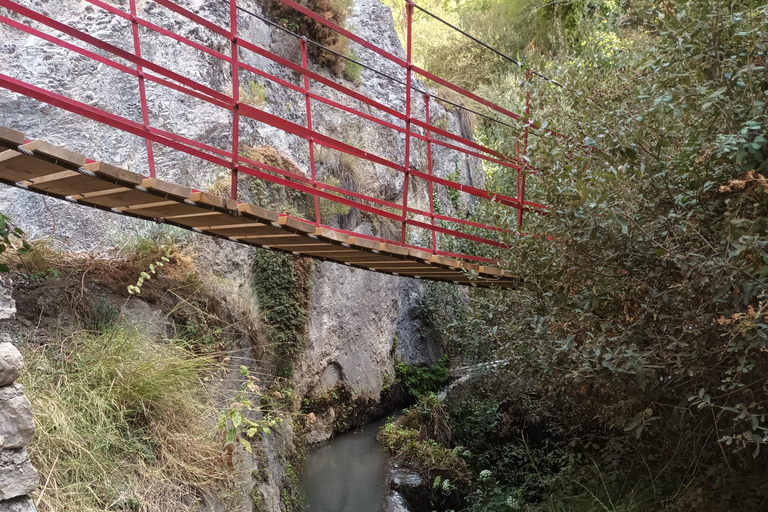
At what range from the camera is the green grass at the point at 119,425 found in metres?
2.78

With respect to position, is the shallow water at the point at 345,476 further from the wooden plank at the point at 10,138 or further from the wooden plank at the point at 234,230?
the wooden plank at the point at 10,138

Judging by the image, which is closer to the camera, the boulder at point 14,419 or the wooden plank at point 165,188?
the boulder at point 14,419

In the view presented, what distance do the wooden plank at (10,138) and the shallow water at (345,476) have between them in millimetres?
A: 3540

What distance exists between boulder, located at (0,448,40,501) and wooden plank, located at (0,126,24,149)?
1.13 m

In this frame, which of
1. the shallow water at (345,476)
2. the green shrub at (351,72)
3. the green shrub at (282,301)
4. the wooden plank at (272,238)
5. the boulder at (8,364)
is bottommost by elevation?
the shallow water at (345,476)

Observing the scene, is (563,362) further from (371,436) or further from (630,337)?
(371,436)

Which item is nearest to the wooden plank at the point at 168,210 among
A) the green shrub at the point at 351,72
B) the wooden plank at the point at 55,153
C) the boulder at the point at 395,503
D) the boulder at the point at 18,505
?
the wooden plank at the point at 55,153

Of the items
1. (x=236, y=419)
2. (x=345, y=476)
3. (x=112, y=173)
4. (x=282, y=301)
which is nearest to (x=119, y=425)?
(x=236, y=419)

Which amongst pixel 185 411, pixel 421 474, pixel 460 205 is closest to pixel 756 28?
pixel 185 411

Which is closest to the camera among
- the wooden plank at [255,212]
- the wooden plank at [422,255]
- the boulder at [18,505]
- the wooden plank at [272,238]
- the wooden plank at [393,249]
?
the boulder at [18,505]

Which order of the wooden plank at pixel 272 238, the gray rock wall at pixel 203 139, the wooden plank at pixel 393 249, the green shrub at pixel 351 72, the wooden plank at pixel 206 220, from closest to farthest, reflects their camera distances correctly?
the wooden plank at pixel 206 220, the wooden plank at pixel 272 238, the wooden plank at pixel 393 249, the gray rock wall at pixel 203 139, the green shrub at pixel 351 72

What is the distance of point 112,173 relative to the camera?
8.64ft

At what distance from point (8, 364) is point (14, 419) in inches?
7.9

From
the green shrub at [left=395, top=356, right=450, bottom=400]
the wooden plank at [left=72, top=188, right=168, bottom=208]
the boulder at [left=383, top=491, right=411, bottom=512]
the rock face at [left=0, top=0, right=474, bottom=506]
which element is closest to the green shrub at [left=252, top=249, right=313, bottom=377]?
the rock face at [left=0, top=0, right=474, bottom=506]
